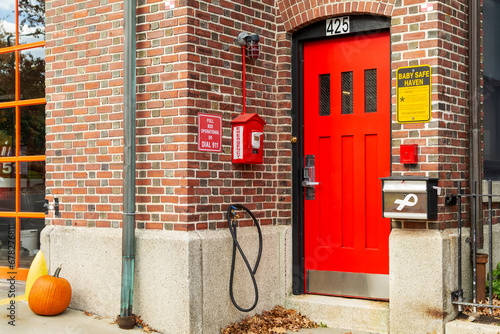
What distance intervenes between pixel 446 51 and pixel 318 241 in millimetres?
2291

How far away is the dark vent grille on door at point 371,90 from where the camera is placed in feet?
21.0

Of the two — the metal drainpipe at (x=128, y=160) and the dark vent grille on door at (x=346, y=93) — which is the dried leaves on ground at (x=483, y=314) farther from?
the metal drainpipe at (x=128, y=160)

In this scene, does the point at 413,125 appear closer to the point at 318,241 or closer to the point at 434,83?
the point at 434,83

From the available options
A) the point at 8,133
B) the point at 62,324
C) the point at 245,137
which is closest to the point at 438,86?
the point at 245,137

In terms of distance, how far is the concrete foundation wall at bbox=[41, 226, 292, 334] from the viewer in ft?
18.9

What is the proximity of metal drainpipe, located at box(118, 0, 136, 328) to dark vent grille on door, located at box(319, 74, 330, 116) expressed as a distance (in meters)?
1.96

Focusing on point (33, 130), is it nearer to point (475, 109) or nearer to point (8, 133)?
point (8, 133)

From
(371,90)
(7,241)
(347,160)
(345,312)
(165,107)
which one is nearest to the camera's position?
(165,107)

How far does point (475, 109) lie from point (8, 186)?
5.28 m

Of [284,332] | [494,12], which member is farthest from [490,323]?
[494,12]

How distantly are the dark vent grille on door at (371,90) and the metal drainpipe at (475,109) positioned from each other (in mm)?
903

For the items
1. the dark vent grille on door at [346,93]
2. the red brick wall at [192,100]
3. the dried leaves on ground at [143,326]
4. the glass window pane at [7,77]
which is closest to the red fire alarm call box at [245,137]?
the red brick wall at [192,100]

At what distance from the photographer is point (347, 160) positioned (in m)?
6.55

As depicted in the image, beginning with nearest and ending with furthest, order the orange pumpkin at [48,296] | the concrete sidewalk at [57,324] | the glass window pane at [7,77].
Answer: the concrete sidewalk at [57,324]
the orange pumpkin at [48,296]
the glass window pane at [7,77]
